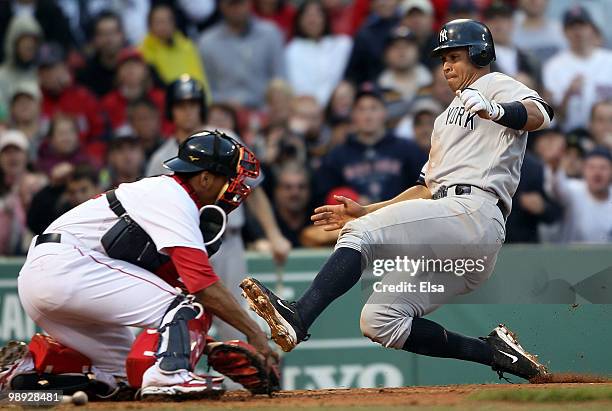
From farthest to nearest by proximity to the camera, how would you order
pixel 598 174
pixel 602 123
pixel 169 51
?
1. pixel 169 51
2. pixel 602 123
3. pixel 598 174

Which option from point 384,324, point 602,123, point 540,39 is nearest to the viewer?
point 384,324

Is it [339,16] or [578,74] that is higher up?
[339,16]

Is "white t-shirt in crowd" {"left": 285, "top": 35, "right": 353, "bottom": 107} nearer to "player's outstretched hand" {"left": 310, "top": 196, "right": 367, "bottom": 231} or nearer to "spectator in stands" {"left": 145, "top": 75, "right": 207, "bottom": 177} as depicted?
"spectator in stands" {"left": 145, "top": 75, "right": 207, "bottom": 177}

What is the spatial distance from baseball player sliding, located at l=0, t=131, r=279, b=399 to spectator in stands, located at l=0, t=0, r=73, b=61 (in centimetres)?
601

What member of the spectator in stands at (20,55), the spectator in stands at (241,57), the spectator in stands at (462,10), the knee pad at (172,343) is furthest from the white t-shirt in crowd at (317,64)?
the knee pad at (172,343)

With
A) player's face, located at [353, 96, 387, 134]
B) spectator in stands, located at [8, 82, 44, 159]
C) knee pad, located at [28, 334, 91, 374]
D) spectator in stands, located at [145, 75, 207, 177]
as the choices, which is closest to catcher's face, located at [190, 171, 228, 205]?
knee pad, located at [28, 334, 91, 374]

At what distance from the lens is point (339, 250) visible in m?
6.02

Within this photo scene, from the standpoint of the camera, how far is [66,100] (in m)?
11.5

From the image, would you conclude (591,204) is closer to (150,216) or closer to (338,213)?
(338,213)

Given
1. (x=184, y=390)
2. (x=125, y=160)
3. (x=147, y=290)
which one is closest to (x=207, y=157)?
(x=147, y=290)

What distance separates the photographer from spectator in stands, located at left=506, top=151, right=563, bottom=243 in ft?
32.0

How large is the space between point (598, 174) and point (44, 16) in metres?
5.86

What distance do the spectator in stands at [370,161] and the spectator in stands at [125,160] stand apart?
5.34 ft

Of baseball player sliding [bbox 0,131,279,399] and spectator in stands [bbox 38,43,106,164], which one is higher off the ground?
spectator in stands [bbox 38,43,106,164]
